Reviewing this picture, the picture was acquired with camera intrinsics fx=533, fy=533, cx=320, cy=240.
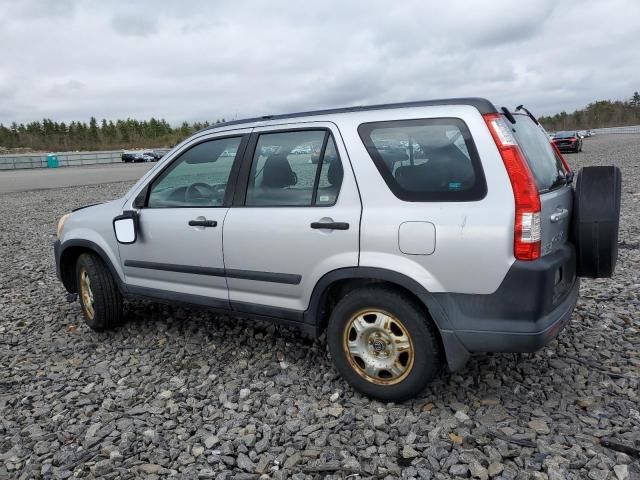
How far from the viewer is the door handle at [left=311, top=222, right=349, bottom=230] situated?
312 centimetres

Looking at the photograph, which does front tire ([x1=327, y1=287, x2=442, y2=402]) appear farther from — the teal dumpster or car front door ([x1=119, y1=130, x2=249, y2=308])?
the teal dumpster

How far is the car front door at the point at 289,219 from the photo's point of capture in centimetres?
319

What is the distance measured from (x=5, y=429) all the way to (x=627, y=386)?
385 centimetres

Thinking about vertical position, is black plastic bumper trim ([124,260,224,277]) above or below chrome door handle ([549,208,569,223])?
below

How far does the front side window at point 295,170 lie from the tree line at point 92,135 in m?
86.9

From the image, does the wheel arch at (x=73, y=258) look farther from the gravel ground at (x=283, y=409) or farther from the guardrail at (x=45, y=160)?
the guardrail at (x=45, y=160)

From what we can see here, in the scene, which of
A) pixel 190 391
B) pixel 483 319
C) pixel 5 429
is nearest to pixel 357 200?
pixel 483 319

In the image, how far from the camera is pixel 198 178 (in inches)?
159

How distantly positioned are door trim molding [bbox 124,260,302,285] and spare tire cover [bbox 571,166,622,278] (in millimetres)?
1704

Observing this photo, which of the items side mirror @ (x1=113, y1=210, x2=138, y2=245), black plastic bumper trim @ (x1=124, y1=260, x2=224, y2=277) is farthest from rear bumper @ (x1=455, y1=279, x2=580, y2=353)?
side mirror @ (x1=113, y1=210, x2=138, y2=245)

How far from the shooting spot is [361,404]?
10.9 ft

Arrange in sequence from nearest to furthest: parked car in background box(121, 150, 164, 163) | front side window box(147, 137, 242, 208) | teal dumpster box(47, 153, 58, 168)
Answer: front side window box(147, 137, 242, 208), teal dumpster box(47, 153, 58, 168), parked car in background box(121, 150, 164, 163)

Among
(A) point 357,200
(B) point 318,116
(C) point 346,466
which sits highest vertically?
(B) point 318,116

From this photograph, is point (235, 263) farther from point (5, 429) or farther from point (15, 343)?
point (15, 343)
